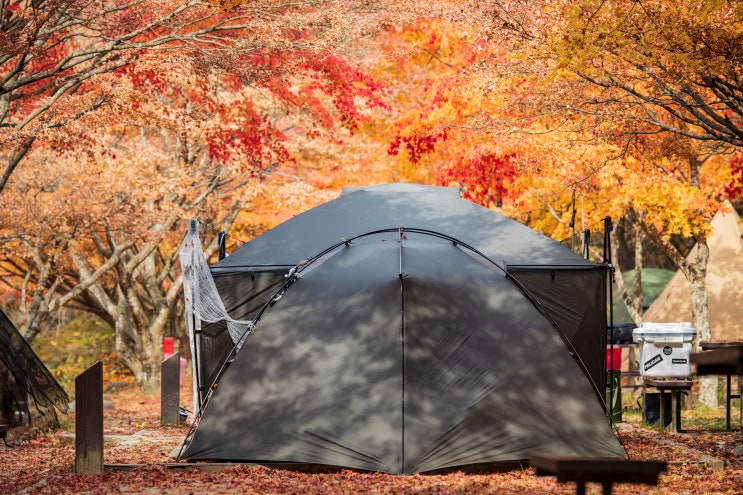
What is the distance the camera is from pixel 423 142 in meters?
16.6

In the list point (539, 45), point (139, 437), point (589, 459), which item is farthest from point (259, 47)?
point (589, 459)

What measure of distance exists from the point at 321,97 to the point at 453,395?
1004cm

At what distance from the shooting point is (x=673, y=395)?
10969mm

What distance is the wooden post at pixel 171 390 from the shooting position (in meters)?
12.4

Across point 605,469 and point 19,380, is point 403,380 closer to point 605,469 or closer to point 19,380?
point 605,469

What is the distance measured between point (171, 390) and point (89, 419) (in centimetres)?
492

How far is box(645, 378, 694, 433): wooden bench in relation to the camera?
10602mm

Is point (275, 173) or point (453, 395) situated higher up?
point (275, 173)

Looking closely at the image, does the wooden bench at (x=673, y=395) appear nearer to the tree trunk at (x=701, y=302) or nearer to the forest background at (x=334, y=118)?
the forest background at (x=334, y=118)

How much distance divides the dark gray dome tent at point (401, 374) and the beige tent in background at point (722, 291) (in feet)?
40.8

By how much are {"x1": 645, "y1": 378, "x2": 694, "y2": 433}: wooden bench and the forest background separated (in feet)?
6.87

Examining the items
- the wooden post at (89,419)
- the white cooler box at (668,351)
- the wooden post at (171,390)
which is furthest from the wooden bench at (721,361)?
the wooden post at (171,390)

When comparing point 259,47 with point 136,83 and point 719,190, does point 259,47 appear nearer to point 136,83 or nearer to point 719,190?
point 136,83

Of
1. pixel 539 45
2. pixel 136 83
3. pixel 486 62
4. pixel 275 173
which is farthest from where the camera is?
pixel 275 173
